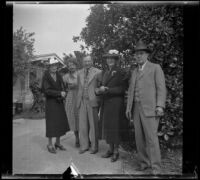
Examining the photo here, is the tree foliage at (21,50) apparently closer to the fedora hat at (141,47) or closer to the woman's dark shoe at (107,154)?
the fedora hat at (141,47)

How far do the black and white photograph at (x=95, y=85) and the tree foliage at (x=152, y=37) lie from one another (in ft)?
0.05

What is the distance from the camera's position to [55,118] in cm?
398

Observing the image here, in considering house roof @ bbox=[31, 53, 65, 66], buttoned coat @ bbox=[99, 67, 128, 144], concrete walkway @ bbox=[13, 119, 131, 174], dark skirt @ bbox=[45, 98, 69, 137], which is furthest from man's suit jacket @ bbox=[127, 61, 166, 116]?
house roof @ bbox=[31, 53, 65, 66]

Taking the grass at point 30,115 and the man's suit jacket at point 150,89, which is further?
the grass at point 30,115

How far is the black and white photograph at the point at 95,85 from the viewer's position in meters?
3.83

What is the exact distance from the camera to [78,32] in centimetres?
393

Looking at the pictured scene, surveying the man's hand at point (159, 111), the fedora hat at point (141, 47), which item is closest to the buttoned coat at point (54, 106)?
the fedora hat at point (141, 47)

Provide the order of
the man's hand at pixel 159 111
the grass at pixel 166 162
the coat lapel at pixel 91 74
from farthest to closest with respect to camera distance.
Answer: the coat lapel at pixel 91 74 → the grass at pixel 166 162 → the man's hand at pixel 159 111

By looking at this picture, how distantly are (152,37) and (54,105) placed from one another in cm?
189

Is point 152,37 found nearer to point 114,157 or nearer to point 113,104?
point 113,104

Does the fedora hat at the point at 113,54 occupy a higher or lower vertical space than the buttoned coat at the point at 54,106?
higher

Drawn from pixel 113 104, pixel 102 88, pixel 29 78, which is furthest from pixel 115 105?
pixel 29 78

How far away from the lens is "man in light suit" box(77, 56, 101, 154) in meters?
3.93

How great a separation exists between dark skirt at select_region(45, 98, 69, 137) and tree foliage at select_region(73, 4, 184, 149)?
0.94 meters
